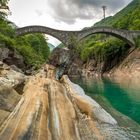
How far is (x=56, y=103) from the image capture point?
1269 centimetres

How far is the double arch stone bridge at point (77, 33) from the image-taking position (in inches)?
3339

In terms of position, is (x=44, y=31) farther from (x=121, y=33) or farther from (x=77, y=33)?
(x=121, y=33)

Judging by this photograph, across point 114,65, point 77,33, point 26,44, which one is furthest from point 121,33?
point 26,44

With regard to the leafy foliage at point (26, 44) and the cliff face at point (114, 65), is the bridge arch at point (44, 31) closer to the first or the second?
the leafy foliage at point (26, 44)

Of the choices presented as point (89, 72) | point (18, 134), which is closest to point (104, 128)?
point (18, 134)

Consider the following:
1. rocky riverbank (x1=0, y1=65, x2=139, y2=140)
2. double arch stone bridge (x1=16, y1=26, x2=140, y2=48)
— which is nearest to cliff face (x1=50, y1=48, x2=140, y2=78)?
double arch stone bridge (x1=16, y1=26, x2=140, y2=48)

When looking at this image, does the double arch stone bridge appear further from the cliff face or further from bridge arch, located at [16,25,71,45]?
the cliff face

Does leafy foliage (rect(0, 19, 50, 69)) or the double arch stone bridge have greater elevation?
the double arch stone bridge

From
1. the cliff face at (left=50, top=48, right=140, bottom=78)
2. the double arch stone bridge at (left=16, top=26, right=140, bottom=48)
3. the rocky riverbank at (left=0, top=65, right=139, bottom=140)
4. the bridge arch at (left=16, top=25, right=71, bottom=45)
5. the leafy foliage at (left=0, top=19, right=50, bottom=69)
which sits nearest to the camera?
the rocky riverbank at (left=0, top=65, right=139, bottom=140)

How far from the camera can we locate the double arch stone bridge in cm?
8481

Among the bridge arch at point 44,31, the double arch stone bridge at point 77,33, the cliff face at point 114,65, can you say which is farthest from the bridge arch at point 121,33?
the bridge arch at point 44,31

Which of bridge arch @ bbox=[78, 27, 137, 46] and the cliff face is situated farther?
bridge arch @ bbox=[78, 27, 137, 46]

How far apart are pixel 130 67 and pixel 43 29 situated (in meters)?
28.5

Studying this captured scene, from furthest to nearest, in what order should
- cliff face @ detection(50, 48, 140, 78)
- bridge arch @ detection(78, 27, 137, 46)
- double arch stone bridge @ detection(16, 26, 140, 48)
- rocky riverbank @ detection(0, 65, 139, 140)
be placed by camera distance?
bridge arch @ detection(78, 27, 137, 46)
double arch stone bridge @ detection(16, 26, 140, 48)
cliff face @ detection(50, 48, 140, 78)
rocky riverbank @ detection(0, 65, 139, 140)
